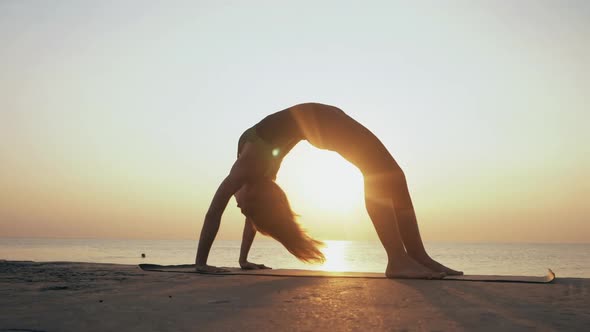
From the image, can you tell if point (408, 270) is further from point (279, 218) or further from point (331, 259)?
point (331, 259)

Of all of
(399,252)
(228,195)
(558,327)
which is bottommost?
(558,327)

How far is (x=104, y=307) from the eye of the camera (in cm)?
249

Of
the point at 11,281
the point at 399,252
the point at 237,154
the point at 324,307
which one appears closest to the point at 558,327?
the point at 324,307

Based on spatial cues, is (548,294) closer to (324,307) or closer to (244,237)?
(324,307)

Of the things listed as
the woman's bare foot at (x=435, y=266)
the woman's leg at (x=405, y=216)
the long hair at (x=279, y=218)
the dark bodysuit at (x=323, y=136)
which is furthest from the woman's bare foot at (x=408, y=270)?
the long hair at (x=279, y=218)

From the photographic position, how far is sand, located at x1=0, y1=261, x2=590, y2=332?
204 cm

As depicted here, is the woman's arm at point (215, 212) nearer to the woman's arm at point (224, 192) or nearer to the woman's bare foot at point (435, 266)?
the woman's arm at point (224, 192)

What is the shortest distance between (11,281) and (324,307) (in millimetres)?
2446

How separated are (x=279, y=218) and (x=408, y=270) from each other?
1.52m

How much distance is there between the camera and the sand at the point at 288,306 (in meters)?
2.04

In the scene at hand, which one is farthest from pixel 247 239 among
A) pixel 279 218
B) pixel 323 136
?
pixel 323 136

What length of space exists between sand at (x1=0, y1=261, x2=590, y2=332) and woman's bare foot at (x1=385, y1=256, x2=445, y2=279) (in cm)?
49

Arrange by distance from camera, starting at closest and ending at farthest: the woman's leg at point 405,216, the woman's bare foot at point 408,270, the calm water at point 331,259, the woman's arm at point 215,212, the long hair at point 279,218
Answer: the woman's bare foot at point 408,270 < the woman's leg at point 405,216 < the woman's arm at point 215,212 < the long hair at point 279,218 < the calm water at point 331,259

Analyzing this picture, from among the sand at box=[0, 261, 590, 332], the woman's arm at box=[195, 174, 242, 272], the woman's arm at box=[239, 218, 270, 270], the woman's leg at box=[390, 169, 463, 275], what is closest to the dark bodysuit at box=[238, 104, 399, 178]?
the woman's leg at box=[390, 169, 463, 275]
